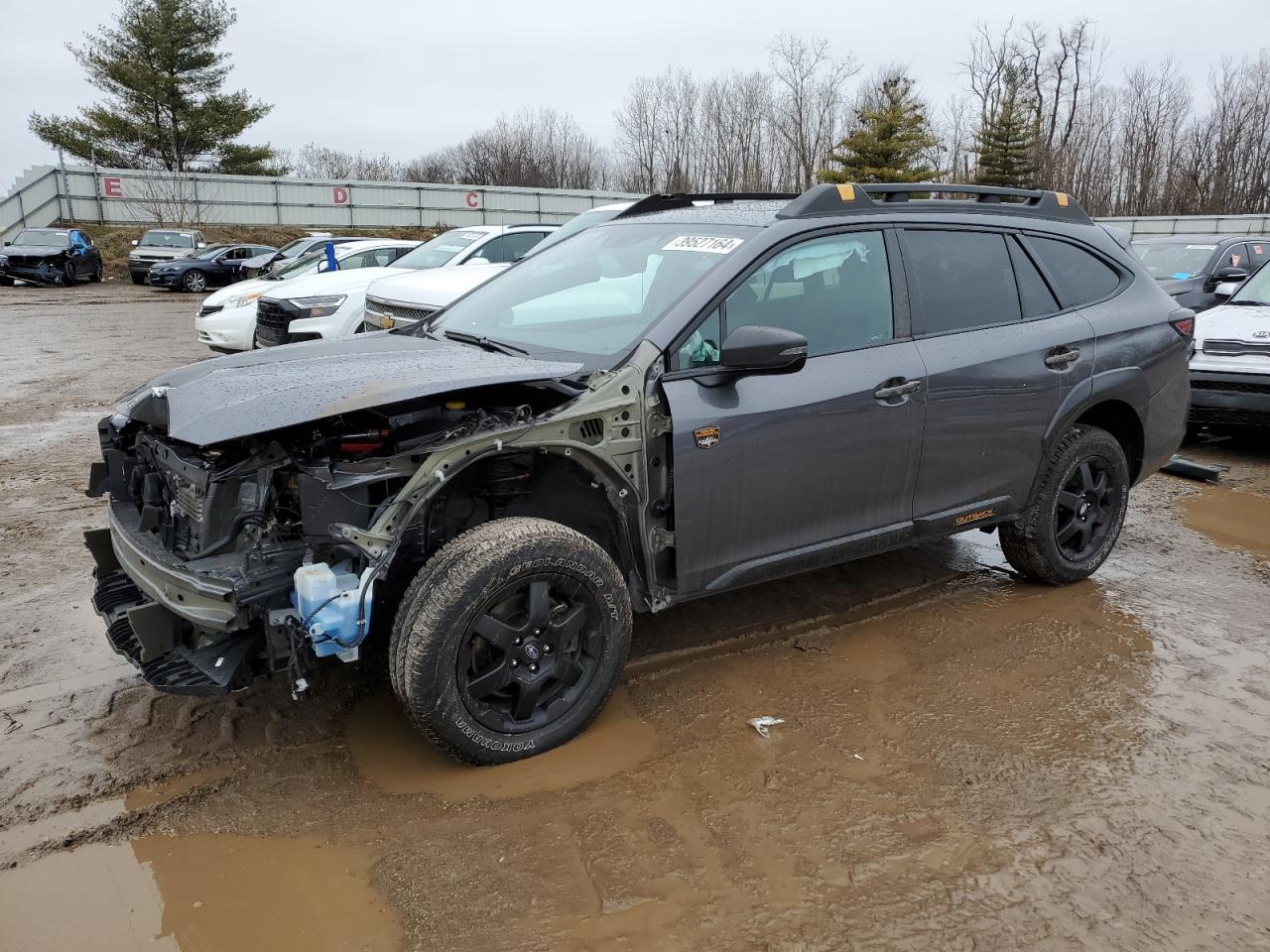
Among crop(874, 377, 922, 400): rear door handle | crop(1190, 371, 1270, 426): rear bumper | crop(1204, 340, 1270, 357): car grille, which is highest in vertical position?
crop(874, 377, 922, 400): rear door handle

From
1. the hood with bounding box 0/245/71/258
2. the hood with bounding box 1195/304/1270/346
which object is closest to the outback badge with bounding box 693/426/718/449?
the hood with bounding box 1195/304/1270/346

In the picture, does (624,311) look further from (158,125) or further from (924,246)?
(158,125)

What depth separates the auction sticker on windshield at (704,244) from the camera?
3.68 meters

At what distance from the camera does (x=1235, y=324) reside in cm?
814

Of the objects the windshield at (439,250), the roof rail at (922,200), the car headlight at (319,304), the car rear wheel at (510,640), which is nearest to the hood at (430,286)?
the car headlight at (319,304)

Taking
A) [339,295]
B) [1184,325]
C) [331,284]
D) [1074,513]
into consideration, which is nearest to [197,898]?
[1074,513]

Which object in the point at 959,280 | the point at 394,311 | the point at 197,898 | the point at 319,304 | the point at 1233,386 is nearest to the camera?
the point at 197,898

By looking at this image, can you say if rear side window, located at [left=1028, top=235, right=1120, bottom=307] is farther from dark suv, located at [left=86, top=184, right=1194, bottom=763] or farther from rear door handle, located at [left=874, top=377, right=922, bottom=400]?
rear door handle, located at [left=874, top=377, right=922, bottom=400]

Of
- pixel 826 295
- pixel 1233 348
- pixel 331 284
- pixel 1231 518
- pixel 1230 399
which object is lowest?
pixel 1231 518

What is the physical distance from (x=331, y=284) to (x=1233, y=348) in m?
8.56

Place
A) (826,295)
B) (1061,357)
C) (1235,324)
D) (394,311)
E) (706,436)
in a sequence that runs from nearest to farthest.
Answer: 1. (706,436)
2. (826,295)
3. (1061,357)
4. (1235,324)
5. (394,311)

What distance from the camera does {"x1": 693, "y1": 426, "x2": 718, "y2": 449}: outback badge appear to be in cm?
333

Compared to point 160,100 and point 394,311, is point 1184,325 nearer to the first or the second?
point 394,311

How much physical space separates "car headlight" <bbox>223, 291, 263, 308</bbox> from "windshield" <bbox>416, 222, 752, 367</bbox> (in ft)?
26.6
